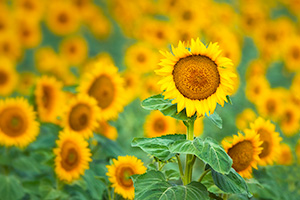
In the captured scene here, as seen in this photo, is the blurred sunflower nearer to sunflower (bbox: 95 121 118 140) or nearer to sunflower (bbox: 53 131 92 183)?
sunflower (bbox: 95 121 118 140)

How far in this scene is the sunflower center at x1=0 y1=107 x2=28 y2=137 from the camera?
2.74m

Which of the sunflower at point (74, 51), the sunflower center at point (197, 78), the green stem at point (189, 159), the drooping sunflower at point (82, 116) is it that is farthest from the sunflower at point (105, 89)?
the sunflower at point (74, 51)

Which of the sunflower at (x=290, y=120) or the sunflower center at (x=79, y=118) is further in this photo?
the sunflower at (x=290, y=120)

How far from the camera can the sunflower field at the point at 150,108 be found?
1.73 metres

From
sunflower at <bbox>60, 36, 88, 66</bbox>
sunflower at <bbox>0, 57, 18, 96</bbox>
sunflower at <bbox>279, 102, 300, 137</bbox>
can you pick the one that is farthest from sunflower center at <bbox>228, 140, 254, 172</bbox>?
sunflower at <bbox>60, 36, 88, 66</bbox>

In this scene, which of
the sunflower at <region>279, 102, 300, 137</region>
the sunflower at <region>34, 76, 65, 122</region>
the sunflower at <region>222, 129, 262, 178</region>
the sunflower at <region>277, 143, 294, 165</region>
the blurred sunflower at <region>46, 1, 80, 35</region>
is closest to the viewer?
the sunflower at <region>222, 129, 262, 178</region>

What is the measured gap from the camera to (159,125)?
3.19 metres

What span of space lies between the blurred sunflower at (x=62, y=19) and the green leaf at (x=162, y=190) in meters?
4.13

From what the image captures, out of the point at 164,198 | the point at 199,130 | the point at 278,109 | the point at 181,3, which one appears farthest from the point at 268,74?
the point at 164,198

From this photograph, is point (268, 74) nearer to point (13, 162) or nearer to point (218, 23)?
point (218, 23)

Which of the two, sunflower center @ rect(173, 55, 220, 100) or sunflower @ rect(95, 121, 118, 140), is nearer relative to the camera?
sunflower center @ rect(173, 55, 220, 100)

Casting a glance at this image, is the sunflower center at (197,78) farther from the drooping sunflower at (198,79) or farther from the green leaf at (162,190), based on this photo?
the green leaf at (162,190)

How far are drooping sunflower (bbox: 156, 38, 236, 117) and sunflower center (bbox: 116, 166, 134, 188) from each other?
0.47m

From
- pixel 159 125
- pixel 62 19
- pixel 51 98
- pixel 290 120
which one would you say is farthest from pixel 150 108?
pixel 62 19
